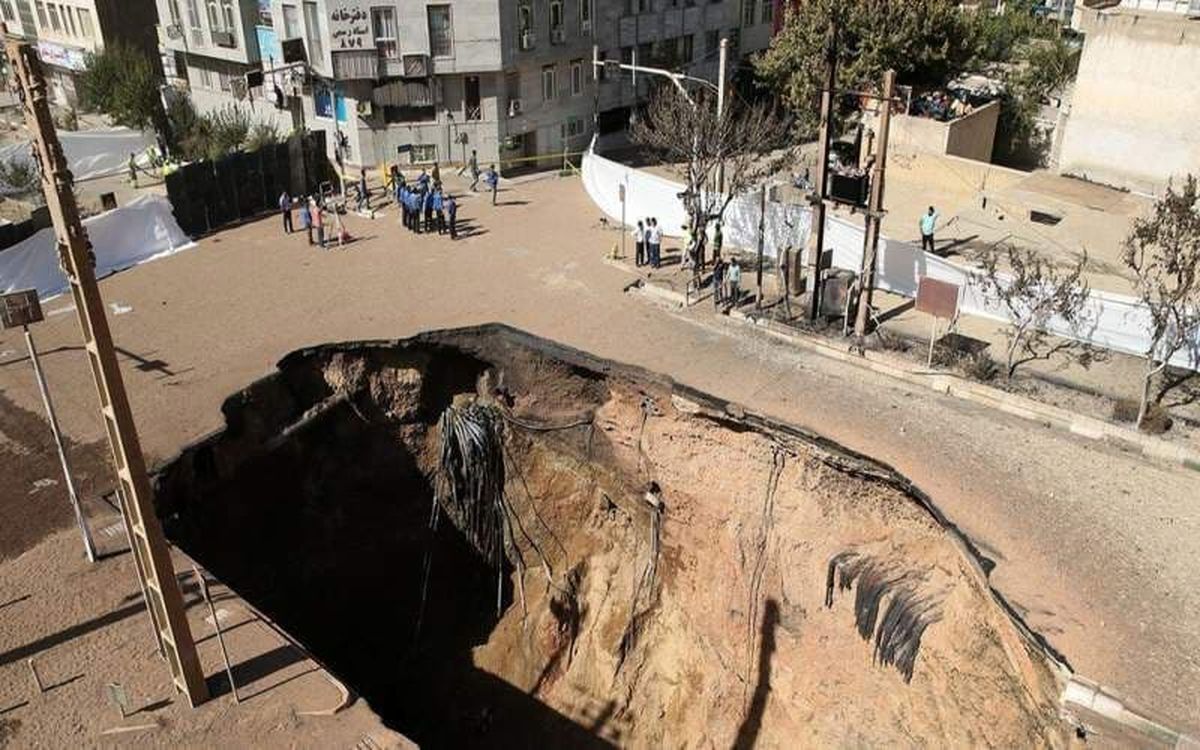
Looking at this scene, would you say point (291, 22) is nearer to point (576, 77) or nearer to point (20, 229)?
point (576, 77)

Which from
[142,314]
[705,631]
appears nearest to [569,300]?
[705,631]

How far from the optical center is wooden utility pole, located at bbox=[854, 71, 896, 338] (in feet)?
62.6

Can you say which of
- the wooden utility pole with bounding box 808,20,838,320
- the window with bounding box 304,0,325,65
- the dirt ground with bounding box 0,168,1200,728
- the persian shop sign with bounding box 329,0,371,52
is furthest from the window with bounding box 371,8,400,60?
the wooden utility pole with bounding box 808,20,838,320

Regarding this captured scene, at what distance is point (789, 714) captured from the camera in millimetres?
17812

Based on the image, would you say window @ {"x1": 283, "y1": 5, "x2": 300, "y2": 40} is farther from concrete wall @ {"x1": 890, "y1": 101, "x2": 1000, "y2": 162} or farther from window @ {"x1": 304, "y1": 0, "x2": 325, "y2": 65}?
concrete wall @ {"x1": 890, "y1": 101, "x2": 1000, "y2": 162}

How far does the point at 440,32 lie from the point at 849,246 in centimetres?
1816

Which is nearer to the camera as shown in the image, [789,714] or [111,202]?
[789,714]

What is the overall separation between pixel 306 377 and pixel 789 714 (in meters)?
11.9

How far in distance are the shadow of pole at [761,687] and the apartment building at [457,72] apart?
2429 cm

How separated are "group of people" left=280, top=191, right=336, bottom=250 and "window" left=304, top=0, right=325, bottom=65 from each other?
734 centimetres

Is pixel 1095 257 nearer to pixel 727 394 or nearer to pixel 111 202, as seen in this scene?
pixel 727 394

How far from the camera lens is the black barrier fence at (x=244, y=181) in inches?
1128

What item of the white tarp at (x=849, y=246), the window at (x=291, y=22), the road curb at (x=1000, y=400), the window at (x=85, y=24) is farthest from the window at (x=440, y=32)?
the window at (x=85, y=24)

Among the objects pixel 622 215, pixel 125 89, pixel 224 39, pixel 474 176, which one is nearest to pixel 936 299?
pixel 622 215
